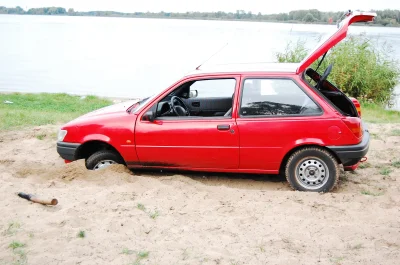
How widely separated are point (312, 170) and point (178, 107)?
1998 millimetres

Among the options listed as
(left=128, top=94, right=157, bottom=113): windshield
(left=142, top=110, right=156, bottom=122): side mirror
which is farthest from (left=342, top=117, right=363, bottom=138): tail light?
(left=128, top=94, right=157, bottom=113): windshield

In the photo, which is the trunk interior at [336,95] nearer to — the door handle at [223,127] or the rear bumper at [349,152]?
the rear bumper at [349,152]

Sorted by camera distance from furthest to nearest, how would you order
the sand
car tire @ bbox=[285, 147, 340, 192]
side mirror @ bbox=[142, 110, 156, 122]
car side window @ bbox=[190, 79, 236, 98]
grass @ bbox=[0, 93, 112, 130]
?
grass @ bbox=[0, 93, 112, 130], car side window @ bbox=[190, 79, 236, 98], side mirror @ bbox=[142, 110, 156, 122], car tire @ bbox=[285, 147, 340, 192], the sand

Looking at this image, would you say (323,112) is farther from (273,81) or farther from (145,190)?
(145,190)

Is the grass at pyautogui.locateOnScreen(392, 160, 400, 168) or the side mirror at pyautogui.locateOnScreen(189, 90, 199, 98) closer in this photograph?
the grass at pyautogui.locateOnScreen(392, 160, 400, 168)

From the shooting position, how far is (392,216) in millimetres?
5316

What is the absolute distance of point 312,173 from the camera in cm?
625

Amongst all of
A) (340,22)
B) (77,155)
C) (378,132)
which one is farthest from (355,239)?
(378,132)

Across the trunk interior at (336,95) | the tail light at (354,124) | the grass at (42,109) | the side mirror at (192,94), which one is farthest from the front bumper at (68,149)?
the grass at (42,109)

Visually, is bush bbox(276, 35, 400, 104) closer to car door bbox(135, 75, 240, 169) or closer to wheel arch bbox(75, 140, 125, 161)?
car door bbox(135, 75, 240, 169)

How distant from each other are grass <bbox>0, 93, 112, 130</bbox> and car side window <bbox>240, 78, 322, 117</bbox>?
240 inches

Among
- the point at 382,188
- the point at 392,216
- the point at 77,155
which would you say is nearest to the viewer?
the point at 392,216

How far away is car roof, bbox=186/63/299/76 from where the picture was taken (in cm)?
637

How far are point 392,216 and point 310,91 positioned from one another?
1761mm
